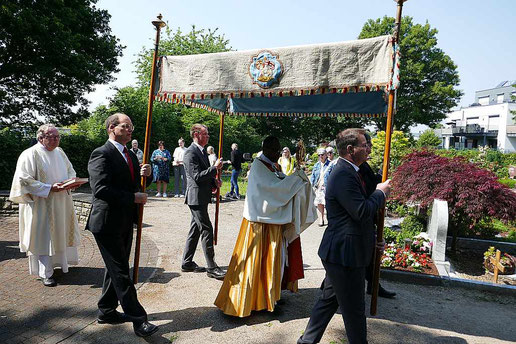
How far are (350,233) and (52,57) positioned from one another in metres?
16.5

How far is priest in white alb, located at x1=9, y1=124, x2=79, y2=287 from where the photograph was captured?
448 cm

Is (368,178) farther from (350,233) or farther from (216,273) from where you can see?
(216,273)

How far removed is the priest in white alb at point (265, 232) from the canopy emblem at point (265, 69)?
654mm

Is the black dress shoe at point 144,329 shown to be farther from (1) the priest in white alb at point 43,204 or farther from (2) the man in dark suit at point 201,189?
(1) the priest in white alb at point 43,204

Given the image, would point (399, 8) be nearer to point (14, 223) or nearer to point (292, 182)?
point (292, 182)

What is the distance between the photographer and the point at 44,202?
464 cm

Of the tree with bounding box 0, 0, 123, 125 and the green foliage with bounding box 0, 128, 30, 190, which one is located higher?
the tree with bounding box 0, 0, 123, 125

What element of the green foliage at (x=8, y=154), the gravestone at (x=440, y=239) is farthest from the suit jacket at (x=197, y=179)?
the green foliage at (x=8, y=154)

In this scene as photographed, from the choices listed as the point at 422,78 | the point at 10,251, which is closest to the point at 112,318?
the point at 10,251

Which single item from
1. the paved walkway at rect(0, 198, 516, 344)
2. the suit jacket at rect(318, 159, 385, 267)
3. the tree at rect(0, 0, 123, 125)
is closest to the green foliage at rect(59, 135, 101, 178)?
the tree at rect(0, 0, 123, 125)

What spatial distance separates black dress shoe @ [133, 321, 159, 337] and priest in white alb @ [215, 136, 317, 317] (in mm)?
804

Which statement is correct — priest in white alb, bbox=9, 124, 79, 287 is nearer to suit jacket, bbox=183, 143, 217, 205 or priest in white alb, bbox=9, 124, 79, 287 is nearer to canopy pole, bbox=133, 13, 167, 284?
canopy pole, bbox=133, 13, 167, 284

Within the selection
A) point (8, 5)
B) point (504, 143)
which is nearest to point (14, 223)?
point (8, 5)

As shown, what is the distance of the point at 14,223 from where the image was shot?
7676 mm
